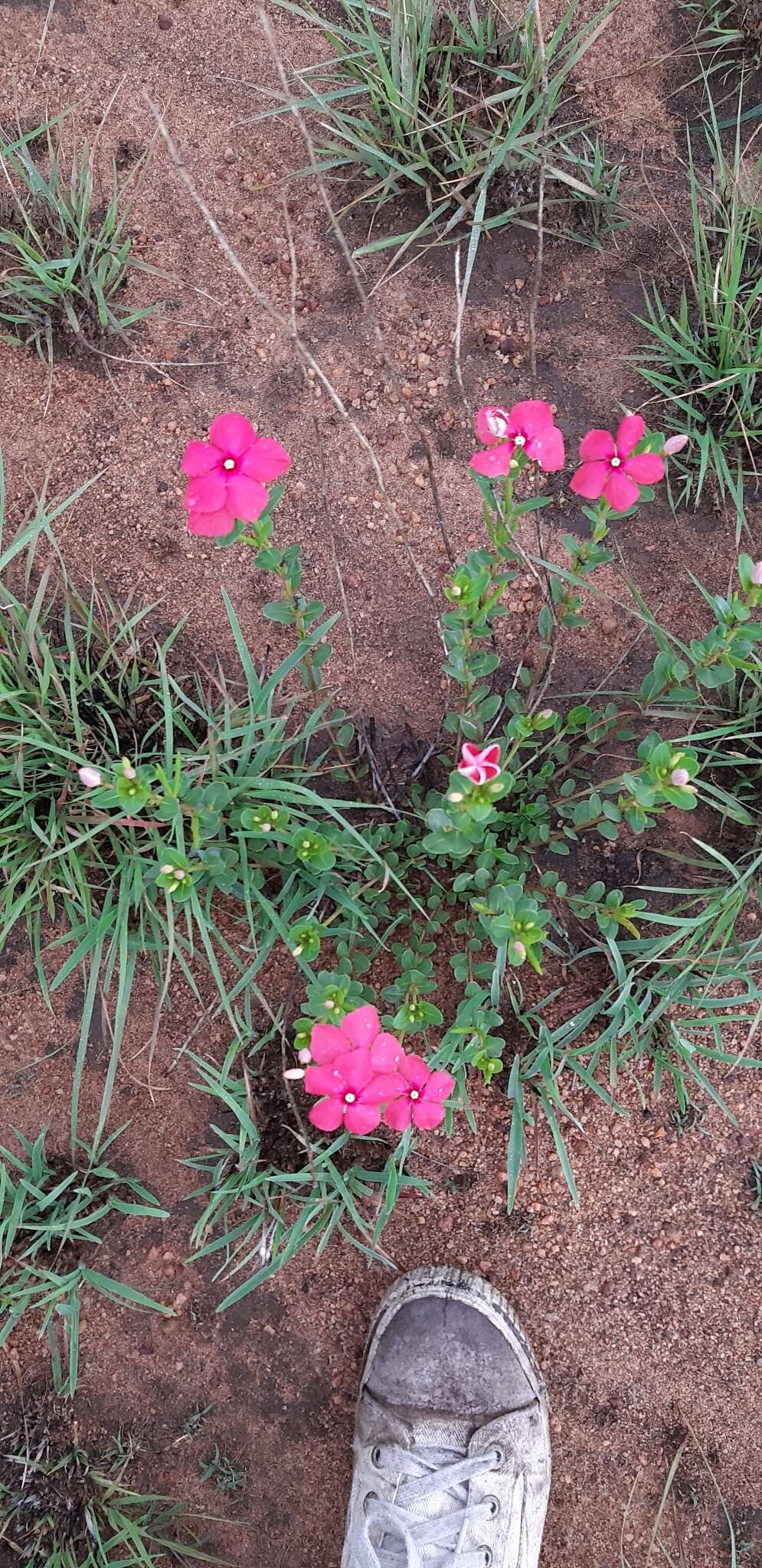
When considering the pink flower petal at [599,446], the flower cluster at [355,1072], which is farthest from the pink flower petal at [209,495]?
the flower cluster at [355,1072]

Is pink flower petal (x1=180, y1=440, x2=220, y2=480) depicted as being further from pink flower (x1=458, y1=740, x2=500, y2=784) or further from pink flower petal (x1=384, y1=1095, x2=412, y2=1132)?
pink flower petal (x1=384, y1=1095, x2=412, y2=1132)

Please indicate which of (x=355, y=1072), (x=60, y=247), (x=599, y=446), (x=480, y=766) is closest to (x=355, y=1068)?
(x=355, y=1072)

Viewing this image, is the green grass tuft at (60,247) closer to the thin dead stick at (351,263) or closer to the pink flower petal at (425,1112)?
the thin dead stick at (351,263)

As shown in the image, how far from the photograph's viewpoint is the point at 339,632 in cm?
277

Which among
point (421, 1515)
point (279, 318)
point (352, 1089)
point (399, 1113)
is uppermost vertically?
point (279, 318)

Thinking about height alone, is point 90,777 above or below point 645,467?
below

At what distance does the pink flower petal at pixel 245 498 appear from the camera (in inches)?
65.1

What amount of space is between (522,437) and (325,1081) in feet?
3.97

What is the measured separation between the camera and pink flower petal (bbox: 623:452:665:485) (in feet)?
5.79

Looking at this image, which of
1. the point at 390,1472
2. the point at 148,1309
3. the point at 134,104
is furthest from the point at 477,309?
the point at 390,1472

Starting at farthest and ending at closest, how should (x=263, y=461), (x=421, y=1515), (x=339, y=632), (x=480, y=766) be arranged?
(x=339, y=632) < (x=421, y=1515) < (x=263, y=461) < (x=480, y=766)

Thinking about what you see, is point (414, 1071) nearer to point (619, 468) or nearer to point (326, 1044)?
point (326, 1044)

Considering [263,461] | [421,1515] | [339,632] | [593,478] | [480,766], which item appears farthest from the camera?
[339,632]

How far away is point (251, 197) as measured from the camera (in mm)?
2979
